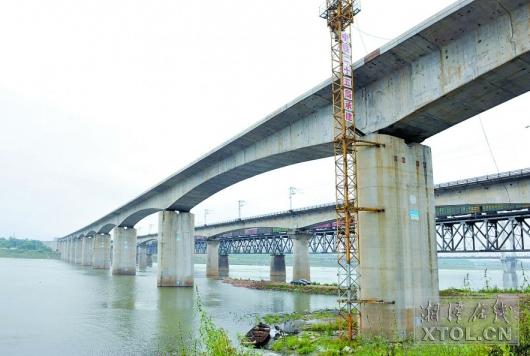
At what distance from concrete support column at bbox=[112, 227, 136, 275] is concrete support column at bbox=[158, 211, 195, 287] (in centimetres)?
3306

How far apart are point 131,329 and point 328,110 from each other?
1669 cm

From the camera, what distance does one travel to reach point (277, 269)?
278 feet

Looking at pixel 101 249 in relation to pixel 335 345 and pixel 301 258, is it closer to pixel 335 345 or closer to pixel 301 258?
pixel 301 258

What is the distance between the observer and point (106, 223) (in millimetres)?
A: 100250

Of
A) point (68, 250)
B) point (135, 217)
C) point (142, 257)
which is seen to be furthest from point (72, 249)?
point (135, 217)

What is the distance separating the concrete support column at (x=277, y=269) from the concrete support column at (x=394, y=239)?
61.9 meters

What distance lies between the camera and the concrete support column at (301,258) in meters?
67.1

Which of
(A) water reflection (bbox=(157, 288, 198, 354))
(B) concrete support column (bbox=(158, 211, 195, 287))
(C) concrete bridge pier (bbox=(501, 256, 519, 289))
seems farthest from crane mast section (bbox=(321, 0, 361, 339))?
(C) concrete bridge pier (bbox=(501, 256, 519, 289))

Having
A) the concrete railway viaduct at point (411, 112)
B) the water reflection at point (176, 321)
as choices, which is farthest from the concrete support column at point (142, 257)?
the concrete railway viaduct at point (411, 112)

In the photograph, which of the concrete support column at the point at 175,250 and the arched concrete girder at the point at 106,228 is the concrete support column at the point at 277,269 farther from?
the arched concrete girder at the point at 106,228

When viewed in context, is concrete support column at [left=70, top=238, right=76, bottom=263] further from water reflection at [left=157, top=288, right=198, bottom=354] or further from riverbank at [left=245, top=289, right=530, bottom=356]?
riverbank at [left=245, top=289, right=530, bottom=356]

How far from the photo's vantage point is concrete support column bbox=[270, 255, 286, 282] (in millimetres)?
83312

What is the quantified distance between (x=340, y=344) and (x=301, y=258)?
49824 mm

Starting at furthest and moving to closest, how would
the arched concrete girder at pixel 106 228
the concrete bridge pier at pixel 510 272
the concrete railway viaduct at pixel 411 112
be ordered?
1. the arched concrete girder at pixel 106 228
2. the concrete bridge pier at pixel 510 272
3. the concrete railway viaduct at pixel 411 112
